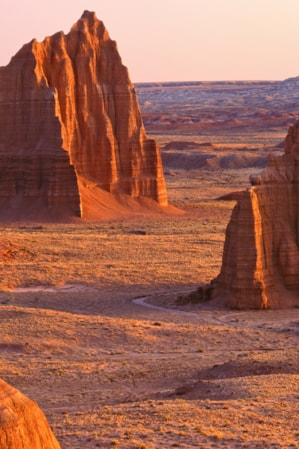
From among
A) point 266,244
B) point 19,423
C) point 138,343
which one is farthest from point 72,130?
point 19,423

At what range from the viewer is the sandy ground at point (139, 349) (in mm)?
18516

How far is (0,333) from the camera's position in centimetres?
2916

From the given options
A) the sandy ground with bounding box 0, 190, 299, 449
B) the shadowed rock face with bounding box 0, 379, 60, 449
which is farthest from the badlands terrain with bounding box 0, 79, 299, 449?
the shadowed rock face with bounding box 0, 379, 60, 449

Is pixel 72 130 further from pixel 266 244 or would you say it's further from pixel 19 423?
pixel 19 423

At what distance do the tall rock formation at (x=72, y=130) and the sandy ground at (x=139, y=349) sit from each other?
6357 mm

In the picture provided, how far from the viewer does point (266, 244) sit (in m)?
32.8

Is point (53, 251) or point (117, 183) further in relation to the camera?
point (117, 183)

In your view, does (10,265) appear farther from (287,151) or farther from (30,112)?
(30,112)

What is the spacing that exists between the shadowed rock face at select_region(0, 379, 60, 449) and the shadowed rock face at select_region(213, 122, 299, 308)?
63.8 feet

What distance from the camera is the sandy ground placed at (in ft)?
60.7

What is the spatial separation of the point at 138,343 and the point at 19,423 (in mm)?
16004

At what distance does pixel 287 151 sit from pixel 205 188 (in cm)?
4594

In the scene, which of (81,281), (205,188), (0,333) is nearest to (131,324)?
(0,333)

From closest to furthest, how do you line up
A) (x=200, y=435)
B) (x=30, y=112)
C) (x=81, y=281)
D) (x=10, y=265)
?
(x=200, y=435), (x=81, y=281), (x=10, y=265), (x=30, y=112)
